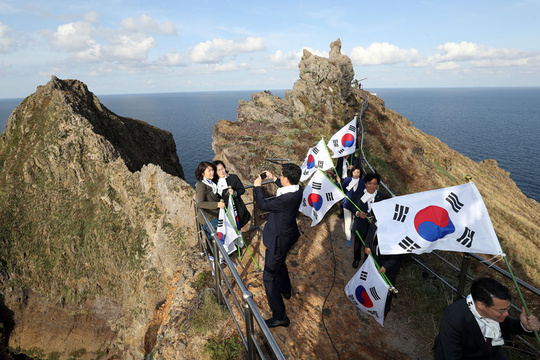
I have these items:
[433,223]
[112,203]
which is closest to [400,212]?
[433,223]

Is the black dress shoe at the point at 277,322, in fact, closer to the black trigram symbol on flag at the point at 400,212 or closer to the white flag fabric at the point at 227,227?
the white flag fabric at the point at 227,227

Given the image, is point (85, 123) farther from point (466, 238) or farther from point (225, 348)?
point (466, 238)

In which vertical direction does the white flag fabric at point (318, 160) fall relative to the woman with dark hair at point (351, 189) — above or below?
above

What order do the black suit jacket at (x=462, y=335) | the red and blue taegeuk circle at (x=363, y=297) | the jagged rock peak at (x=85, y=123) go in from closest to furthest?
1. the black suit jacket at (x=462, y=335)
2. the red and blue taegeuk circle at (x=363, y=297)
3. the jagged rock peak at (x=85, y=123)

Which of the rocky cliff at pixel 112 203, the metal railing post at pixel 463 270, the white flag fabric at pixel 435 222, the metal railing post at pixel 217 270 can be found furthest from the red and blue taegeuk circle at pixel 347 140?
the metal railing post at pixel 217 270

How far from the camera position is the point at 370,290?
5590mm

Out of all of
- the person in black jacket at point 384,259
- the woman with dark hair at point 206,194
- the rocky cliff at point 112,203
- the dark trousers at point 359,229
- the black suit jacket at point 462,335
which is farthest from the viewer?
the rocky cliff at point 112,203

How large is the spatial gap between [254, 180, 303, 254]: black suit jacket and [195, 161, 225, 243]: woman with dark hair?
1869mm

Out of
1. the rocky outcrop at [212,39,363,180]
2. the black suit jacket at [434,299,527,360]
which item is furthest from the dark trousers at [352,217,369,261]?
the rocky outcrop at [212,39,363,180]

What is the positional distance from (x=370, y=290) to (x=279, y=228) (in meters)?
2.49

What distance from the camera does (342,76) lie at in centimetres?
2720

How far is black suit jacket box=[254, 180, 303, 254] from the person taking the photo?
4973mm

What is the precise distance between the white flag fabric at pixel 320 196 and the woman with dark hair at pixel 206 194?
307cm

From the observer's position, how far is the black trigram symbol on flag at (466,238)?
4449 mm
